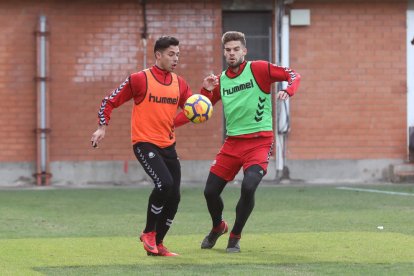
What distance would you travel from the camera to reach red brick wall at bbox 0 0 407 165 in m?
24.0

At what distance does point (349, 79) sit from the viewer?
24.6 meters

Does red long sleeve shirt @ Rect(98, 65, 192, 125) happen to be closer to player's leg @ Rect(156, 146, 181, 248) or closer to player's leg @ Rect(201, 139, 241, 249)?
player's leg @ Rect(156, 146, 181, 248)

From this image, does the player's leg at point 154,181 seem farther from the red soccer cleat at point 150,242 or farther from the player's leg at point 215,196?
the player's leg at point 215,196

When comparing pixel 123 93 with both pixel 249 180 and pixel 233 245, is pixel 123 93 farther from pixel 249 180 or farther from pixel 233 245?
pixel 233 245

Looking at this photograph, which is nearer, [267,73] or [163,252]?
[163,252]

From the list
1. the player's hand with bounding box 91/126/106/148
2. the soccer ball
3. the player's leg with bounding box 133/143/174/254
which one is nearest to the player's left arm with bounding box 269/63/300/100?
the soccer ball

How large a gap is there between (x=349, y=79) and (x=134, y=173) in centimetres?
500

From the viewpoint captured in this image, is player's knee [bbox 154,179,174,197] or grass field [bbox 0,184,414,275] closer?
grass field [bbox 0,184,414,275]

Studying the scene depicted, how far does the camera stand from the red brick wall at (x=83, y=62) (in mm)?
23969

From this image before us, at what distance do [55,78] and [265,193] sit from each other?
225 inches

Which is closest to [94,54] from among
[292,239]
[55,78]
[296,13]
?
[55,78]

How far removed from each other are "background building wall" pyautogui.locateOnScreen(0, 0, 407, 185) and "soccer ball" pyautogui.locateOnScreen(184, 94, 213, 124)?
12.6 metres

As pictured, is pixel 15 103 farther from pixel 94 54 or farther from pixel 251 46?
pixel 251 46

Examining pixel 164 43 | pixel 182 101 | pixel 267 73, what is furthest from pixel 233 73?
pixel 164 43
